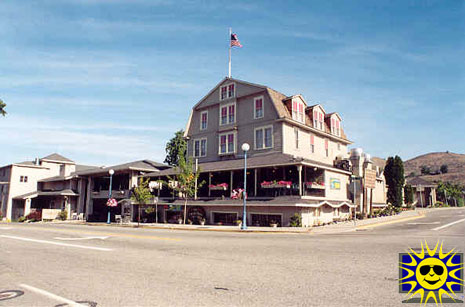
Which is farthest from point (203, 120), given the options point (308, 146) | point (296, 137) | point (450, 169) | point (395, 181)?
point (450, 169)

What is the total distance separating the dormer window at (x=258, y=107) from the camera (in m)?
33.0

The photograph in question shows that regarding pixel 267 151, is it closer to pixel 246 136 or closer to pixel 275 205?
pixel 246 136

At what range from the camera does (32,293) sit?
6.11m

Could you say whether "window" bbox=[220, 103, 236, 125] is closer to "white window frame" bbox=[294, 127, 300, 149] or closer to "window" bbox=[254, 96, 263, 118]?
"window" bbox=[254, 96, 263, 118]

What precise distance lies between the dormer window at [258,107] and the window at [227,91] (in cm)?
331

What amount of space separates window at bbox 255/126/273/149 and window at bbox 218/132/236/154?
9.70 feet

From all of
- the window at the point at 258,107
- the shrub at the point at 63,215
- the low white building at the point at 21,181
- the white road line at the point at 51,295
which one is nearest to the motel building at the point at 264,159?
the window at the point at 258,107

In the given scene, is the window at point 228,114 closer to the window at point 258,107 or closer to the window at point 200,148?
the window at point 258,107

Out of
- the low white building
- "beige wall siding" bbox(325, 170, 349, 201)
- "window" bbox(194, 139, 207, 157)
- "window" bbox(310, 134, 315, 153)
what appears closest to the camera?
"beige wall siding" bbox(325, 170, 349, 201)

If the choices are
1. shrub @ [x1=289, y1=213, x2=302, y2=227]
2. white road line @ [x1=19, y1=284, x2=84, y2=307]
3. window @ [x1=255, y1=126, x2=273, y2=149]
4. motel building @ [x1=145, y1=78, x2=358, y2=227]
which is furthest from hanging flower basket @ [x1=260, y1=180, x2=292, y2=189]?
white road line @ [x1=19, y1=284, x2=84, y2=307]

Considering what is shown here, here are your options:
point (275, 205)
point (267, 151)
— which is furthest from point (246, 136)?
point (275, 205)

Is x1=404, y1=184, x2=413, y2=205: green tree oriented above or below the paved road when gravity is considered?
above

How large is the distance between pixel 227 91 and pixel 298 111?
28.1 ft

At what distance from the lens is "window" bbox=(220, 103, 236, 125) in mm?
35375
